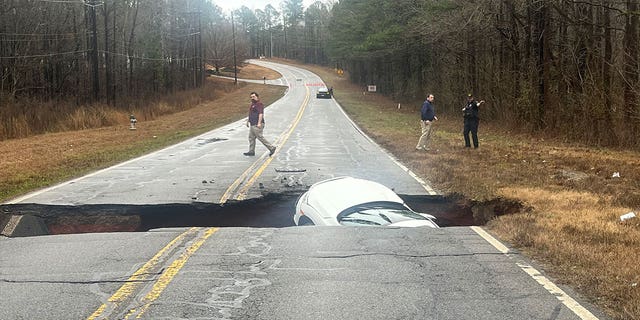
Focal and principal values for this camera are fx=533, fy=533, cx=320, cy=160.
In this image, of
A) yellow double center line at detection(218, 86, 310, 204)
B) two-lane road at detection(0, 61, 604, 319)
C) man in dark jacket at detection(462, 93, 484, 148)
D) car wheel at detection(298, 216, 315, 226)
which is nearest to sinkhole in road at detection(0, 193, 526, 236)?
yellow double center line at detection(218, 86, 310, 204)

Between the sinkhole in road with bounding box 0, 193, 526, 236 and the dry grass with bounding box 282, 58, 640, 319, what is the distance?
44cm

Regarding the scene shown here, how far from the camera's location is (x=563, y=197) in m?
8.97

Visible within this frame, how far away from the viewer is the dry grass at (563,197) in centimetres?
499

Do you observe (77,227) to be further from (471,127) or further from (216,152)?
(471,127)

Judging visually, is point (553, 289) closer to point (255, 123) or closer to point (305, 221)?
point (305, 221)

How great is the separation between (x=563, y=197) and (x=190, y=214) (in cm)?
628

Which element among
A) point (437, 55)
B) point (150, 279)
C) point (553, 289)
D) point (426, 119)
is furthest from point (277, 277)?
point (437, 55)

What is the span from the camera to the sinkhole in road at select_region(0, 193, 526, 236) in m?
8.53

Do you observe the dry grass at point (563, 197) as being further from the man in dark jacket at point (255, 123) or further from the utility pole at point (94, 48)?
the utility pole at point (94, 48)

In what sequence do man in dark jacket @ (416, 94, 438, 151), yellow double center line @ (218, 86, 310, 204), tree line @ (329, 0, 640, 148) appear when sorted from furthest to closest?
tree line @ (329, 0, 640, 148)
man in dark jacket @ (416, 94, 438, 151)
yellow double center line @ (218, 86, 310, 204)

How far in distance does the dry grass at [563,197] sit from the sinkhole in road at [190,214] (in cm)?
44

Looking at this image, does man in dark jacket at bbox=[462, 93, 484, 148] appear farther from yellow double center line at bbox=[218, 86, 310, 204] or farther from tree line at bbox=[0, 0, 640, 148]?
yellow double center line at bbox=[218, 86, 310, 204]

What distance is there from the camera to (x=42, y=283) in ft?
16.1

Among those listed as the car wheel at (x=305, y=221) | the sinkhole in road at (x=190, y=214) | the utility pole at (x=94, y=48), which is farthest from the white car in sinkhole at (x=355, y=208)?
the utility pole at (x=94, y=48)
